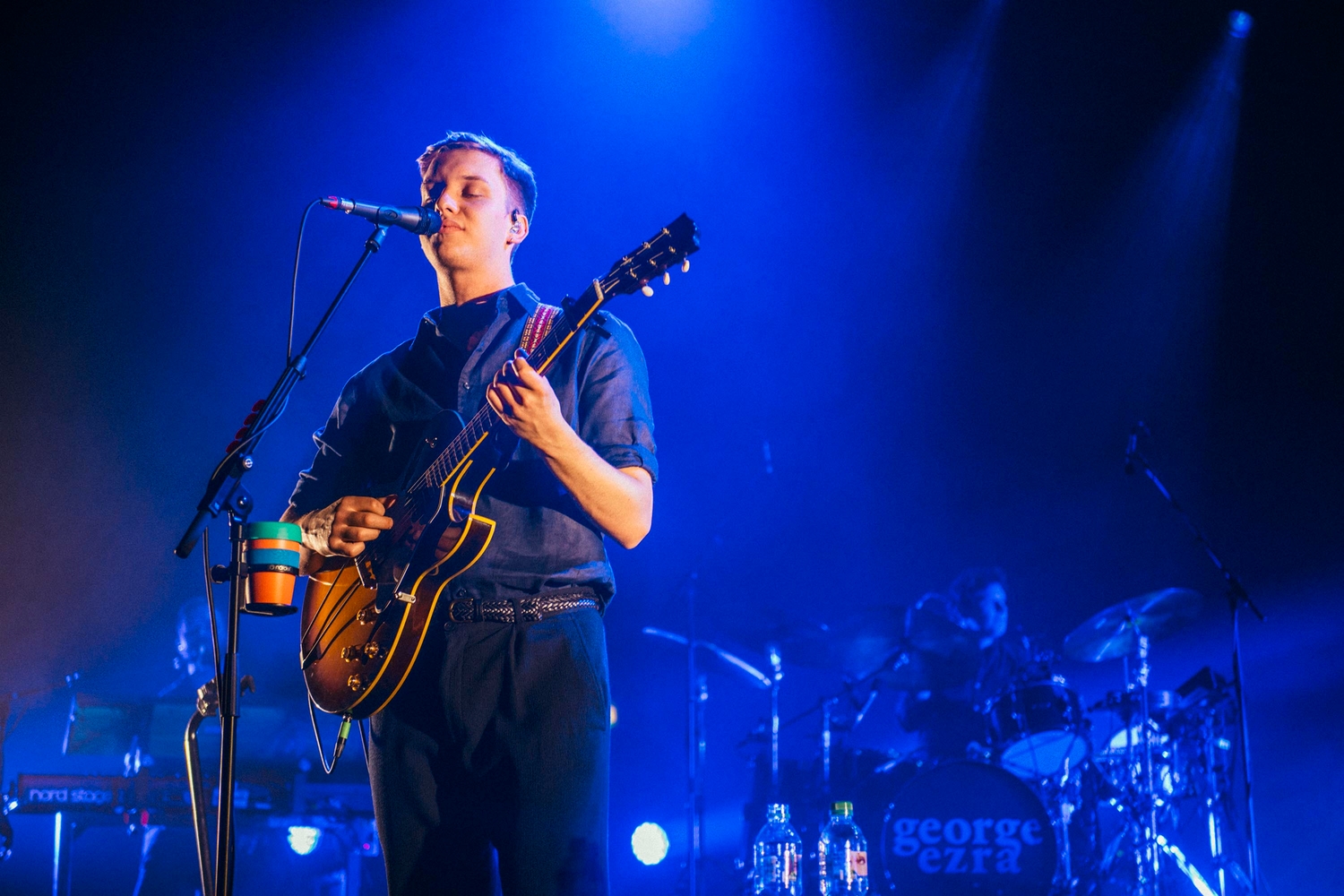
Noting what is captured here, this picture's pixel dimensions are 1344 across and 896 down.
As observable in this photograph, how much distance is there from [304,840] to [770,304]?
4749 millimetres

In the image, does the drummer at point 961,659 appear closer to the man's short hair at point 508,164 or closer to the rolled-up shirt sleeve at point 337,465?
the man's short hair at point 508,164

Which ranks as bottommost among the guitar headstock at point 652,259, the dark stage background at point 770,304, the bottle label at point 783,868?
the bottle label at point 783,868

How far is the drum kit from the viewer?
18.2ft

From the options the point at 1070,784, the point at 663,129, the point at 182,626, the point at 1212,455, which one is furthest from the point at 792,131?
the point at 182,626

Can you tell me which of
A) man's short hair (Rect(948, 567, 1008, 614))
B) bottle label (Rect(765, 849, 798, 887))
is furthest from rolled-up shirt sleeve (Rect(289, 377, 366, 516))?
man's short hair (Rect(948, 567, 1008, 614))

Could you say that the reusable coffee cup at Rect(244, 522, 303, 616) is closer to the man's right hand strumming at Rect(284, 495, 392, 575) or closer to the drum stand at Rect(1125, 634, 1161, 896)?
the man's right hand strumming at Rect(284, 495, 392, 575)

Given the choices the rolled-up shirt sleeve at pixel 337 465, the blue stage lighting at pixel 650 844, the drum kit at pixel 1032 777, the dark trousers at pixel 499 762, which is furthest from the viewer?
the blue stage lighting at pixel 650 844

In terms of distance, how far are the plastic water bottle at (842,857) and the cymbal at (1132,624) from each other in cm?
189

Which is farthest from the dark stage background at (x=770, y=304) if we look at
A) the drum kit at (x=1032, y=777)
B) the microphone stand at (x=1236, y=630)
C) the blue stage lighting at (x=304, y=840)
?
the microphone stand at (x=1236, y=630)

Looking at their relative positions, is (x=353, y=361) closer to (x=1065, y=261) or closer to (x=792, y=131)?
(x=792, y=131)

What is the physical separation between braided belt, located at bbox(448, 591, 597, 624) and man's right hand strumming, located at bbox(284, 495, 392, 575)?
33cm

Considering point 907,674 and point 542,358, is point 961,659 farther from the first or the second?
point 542,358

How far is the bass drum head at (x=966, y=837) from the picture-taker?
17.8 ft

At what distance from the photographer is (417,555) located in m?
2.07
